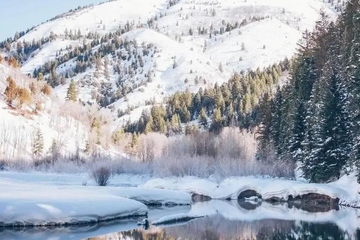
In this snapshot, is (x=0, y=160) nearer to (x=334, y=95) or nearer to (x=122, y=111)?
(x=334, y=95)

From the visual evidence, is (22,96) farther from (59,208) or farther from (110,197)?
(59,208)

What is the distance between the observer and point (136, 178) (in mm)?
54781

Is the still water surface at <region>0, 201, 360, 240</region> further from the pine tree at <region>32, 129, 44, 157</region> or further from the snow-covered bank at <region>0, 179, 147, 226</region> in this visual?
the pine tree at <region>32, 129, 44, 157</region>

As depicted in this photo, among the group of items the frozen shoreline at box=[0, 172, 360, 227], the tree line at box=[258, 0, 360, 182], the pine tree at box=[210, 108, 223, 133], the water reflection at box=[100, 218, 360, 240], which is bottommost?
the water reflection at box=[100, 218, 360, 240]

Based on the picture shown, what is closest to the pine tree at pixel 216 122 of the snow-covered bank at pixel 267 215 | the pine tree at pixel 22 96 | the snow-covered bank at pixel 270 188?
the pine tree at pixel 22 96

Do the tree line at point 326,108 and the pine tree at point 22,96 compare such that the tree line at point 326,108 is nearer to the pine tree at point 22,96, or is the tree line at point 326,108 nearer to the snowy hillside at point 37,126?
the snowy hillside at point 37,126

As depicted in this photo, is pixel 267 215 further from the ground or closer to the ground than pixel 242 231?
further from the ground

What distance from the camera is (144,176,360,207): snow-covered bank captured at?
110 ft

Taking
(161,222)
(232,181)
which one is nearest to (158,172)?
(232,181)

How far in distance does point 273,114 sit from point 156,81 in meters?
124

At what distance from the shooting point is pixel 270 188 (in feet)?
125

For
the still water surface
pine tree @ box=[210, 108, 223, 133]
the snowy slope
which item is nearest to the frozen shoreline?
the still water surface

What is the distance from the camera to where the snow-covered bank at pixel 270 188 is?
33.4m

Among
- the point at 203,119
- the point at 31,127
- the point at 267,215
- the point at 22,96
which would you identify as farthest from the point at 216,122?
the point at 267,215
